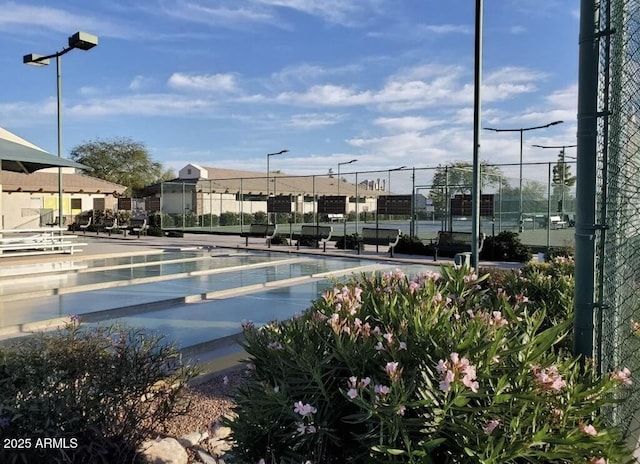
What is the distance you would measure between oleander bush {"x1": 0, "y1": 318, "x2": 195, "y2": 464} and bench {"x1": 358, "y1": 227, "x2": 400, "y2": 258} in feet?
43.5

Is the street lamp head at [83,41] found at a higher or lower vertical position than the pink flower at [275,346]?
higher

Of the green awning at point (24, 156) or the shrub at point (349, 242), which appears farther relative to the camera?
the shrub at point (349, 242)

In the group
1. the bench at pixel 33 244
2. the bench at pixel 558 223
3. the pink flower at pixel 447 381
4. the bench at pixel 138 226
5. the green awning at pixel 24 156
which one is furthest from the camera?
the bench at pixel 138 226

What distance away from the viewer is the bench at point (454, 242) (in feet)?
49.9

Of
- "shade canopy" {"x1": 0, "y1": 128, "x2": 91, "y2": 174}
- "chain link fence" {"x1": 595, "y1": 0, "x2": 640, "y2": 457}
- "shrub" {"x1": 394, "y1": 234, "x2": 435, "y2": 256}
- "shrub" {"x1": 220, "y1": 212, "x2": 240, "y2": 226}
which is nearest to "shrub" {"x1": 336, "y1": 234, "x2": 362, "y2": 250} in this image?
"shrub" {"x1": 394, "y1": 234, "x2": 435, "y2": 256}

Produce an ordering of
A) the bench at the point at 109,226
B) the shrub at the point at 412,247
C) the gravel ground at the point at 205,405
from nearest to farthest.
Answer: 1. the gravel ground at the point at 205,405
2. the shrub at the point at 412,247
3. the bench at the point at 109,226

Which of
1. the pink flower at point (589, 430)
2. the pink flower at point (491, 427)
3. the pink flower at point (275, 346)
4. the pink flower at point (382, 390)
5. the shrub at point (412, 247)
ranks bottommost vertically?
the shrub at point (412, 247)

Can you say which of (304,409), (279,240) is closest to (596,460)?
(304,409)

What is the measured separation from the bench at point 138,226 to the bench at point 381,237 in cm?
1121

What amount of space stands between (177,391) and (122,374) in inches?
13.7

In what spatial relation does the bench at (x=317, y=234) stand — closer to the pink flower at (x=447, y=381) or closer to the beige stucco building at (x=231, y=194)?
the beige stucco building at (x=231, y=194)

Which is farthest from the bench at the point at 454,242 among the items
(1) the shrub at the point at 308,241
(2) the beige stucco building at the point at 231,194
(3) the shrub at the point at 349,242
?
(2) the beige stucco building at the point at 231,194

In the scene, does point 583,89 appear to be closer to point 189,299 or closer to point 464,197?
point 189,299

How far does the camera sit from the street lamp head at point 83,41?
1269 cm
